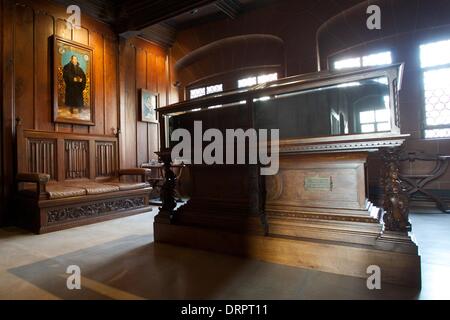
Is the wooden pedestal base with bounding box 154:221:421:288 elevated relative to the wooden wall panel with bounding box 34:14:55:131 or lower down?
lower down

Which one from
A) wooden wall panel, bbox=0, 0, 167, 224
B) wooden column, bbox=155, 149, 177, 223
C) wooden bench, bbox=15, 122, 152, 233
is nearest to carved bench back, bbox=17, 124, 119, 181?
wooden bench, bbox=15, 122, 152, 233

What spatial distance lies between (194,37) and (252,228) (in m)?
6.07

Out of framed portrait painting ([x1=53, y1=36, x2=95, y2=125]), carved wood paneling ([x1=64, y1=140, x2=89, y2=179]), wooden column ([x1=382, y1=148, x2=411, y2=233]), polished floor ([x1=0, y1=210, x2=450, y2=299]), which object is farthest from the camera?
carved wood paneling ([x1=64, y1=140, x2=89, y2=179])

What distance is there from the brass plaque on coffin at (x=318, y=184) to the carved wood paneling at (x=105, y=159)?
4.39 meters

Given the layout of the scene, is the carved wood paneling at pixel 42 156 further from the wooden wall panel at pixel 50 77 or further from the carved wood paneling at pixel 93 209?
the carved wood paneling at pixel 93 209

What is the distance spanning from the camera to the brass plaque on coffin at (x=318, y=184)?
220 cm

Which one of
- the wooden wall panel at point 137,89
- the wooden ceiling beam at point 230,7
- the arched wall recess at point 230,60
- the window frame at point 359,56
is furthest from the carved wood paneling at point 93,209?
the window frame at point 359,56

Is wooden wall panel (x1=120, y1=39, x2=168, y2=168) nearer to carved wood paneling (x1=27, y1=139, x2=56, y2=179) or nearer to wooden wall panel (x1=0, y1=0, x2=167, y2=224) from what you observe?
wooden wall panel (x1=0, y1=0, x2=167, y2=224)

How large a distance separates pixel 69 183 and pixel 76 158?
0.53 m

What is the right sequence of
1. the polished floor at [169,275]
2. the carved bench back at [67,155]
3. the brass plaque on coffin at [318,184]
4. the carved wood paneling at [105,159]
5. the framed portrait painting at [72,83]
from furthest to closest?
the carved wood paneling at [105,159], the framed portrait painting at [72,83], the carved bench back at [67,155], the brass plaque on coffin at [318,184], the polished floor at [169,275]

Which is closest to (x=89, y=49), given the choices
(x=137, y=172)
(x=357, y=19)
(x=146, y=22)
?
(x=146, y=22)

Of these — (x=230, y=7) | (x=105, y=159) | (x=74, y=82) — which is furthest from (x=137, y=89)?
(x=230, y=7)

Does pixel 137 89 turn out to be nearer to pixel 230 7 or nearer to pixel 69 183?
pixel 69 183

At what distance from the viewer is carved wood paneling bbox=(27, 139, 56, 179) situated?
434 centimetres
